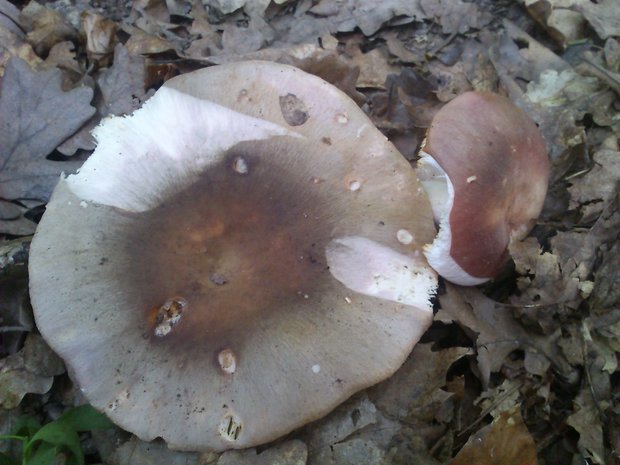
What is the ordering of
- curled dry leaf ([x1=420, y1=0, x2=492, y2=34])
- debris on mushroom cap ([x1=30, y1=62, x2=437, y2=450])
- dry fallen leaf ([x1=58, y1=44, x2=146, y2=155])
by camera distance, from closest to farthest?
debris on mushroom cap ([x1=30, y1=62, x2=437, y2=450])
dry fallen leaf ([x1=58, y1=44, x2=146, y2=155])
curled dry leaf ([x1=420, y1=0, x2=492, y2=34])

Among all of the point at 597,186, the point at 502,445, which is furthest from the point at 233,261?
the point at 597,186

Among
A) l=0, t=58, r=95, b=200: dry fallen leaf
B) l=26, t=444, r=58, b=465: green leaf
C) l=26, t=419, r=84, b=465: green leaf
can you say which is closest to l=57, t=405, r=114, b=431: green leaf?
l=26, t=419, r=84, b=465: green leaf

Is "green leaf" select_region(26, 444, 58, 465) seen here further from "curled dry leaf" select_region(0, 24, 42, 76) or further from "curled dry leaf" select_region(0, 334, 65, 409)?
"curled dry leaf" select_region(0, 24, 42, 76)

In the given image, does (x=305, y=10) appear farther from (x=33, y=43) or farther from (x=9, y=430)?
(x=9, y=430)

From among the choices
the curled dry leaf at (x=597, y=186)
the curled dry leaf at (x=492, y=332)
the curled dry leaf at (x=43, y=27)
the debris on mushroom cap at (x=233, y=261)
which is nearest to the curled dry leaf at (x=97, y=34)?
the curled dry leaf at (x=43, y=27)

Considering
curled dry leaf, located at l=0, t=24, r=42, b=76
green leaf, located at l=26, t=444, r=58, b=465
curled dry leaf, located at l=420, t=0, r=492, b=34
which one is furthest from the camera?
curled dry leaf, located at l=420, t=0, r=492, b=34

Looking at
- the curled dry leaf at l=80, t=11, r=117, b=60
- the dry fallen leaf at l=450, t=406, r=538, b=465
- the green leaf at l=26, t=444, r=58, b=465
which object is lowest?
the dry fallen leaf at l=450, t=406, r=538, b=465

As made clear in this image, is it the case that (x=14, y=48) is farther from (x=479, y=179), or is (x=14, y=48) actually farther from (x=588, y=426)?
(x=588, y=426)
